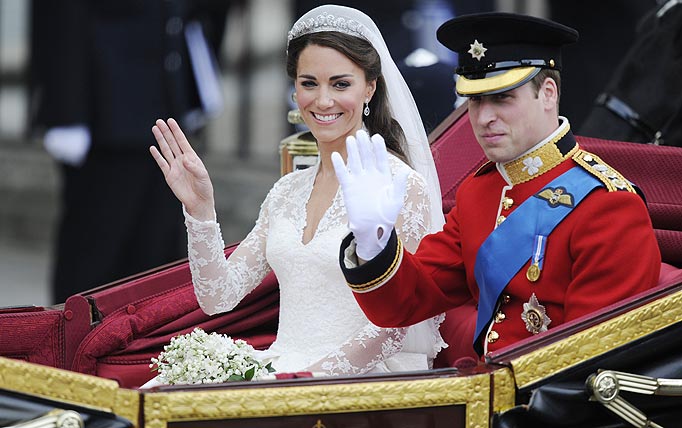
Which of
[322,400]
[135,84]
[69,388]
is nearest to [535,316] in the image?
[322,400]

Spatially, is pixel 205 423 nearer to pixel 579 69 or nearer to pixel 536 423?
pixel 536 423

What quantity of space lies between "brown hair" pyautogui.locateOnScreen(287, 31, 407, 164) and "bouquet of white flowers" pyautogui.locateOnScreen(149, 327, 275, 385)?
610 millimetres

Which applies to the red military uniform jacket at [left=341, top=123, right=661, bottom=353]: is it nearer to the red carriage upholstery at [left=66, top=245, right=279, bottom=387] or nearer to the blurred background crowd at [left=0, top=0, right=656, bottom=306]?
the red carriage upholstery at [left=66, top=245, right=279, bottom=387]

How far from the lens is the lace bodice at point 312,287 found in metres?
2.99

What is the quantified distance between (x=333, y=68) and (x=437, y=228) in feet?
1.38

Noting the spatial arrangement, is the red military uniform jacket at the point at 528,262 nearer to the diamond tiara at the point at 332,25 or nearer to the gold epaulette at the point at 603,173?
the gold epaulette at the point at 603,173

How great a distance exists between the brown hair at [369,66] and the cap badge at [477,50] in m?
0.41

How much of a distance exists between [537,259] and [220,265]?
75 cm

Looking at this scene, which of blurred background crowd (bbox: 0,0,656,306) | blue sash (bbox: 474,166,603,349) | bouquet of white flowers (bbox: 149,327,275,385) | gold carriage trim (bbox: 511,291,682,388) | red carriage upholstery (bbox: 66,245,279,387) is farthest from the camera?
blurred background crowd (bbox: 0,0,656,306)

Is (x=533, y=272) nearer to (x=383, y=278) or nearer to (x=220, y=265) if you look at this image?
(x=383, y=278)

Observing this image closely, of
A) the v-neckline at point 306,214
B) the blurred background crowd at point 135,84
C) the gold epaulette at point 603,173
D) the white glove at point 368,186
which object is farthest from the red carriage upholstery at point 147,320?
the blurred background crowd at point 135,84

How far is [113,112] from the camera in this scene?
19.9ft

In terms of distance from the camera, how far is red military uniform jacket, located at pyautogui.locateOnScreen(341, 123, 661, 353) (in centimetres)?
261

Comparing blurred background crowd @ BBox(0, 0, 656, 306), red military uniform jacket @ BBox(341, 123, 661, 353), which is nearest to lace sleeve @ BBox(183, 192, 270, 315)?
red military uniform jacket @ BBox(341, 123, 661, 353)
